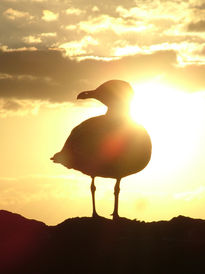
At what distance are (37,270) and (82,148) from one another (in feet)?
15.9

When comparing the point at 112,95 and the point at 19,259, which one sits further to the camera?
the point at 112,95

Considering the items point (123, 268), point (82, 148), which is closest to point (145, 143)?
point (82, 148)

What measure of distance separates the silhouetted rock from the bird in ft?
4.40

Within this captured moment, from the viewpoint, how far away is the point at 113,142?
1897 centimetres

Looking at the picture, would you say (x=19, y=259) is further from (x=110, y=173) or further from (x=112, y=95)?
(x=112, y=95)

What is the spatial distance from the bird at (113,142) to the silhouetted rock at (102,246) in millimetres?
1341

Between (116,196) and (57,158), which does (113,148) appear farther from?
(57,158)

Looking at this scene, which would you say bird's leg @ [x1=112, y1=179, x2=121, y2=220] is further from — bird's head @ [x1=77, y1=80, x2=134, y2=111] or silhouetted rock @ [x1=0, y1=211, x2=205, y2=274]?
bird's head @ [x1=77, y1=80, x2=134, y2=111]

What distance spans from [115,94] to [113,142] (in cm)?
150

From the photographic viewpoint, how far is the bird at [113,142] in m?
18.8

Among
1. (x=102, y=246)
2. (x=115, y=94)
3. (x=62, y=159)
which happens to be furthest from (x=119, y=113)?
(x=102, y=246)

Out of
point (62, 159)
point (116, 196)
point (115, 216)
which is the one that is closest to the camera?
point (115, 216)

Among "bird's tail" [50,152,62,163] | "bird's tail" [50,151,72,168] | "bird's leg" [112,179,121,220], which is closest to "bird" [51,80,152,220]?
"bird's leg" [112,179,121,220]

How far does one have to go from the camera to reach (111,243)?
16.5 metres
